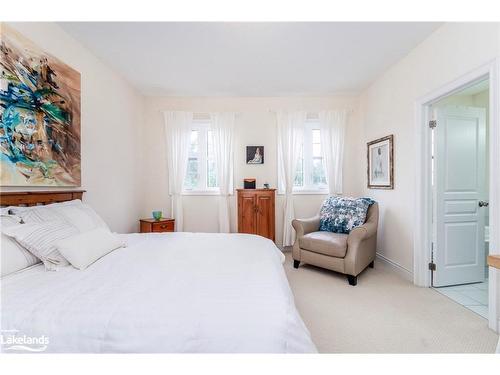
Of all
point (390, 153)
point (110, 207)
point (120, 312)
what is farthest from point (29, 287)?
point (390, 153)

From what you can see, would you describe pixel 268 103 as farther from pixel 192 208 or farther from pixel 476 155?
pixel 476 155

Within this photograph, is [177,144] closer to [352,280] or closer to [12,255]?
[12,255]

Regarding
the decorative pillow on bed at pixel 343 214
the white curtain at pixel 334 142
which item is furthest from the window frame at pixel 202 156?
the white curtain at pixel 334 142

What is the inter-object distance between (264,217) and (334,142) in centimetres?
176

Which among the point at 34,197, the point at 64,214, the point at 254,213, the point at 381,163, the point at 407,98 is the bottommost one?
the point at 254,213

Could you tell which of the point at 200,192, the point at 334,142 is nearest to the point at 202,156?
the point at 200,192

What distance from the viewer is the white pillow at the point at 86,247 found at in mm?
1528

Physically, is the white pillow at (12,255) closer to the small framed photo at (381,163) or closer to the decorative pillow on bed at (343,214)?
the decorative pillow on bed at (343,214)

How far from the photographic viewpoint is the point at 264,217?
12.4 feet

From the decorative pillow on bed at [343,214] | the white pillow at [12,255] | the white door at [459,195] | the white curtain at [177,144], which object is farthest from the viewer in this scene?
the white curtain at [177,144]

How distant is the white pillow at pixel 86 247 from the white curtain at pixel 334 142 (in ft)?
11.1

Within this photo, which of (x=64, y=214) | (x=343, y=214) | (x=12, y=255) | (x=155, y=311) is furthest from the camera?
(x=343, y=214)

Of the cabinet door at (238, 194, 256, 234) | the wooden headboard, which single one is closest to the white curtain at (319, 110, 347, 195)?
the cabinet door at (238, 194, 256, 234)
